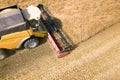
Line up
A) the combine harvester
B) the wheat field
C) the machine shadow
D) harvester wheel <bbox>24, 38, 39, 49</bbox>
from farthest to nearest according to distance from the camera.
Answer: the machine shadow
harvester wheel <bbox>24, 38, 39, 49</bbox>
the wheat field
the combine harvester

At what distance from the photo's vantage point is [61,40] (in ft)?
36.1

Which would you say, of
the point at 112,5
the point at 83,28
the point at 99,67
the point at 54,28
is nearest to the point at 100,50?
the point at 99,67

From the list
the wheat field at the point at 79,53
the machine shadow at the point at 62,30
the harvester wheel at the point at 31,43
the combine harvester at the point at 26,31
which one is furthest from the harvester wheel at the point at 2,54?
the machine shadow at the point at 62,30

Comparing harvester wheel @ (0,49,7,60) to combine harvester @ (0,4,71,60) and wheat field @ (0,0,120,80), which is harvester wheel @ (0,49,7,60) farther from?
wheat field @ (0,0,120,80)

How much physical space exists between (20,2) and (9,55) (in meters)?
4.11

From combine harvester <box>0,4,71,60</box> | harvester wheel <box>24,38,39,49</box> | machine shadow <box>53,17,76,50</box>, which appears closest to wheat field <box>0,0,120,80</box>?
machine shadow <box>53,17,76,50</box>

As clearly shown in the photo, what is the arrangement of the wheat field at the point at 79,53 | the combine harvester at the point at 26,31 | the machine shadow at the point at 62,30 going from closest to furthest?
the combine harvester at the point at 26,31 < the wheat field at the point at 79,53 < the machine shadow at the point at 62,30

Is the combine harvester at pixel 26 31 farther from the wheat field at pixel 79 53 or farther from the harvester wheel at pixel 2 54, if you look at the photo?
the wheat field at pixel 79 53

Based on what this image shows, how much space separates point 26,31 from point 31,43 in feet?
2.63

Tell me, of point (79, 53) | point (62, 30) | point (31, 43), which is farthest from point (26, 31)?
point (79, 53)

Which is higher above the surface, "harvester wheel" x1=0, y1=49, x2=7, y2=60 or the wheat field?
"harvester wheel" x1=0, y1=49, x2=7, y2=60

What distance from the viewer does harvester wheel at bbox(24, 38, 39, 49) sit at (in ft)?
34.4

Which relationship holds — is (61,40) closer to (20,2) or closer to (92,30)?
(92,30)

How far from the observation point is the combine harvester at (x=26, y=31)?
386 inches
